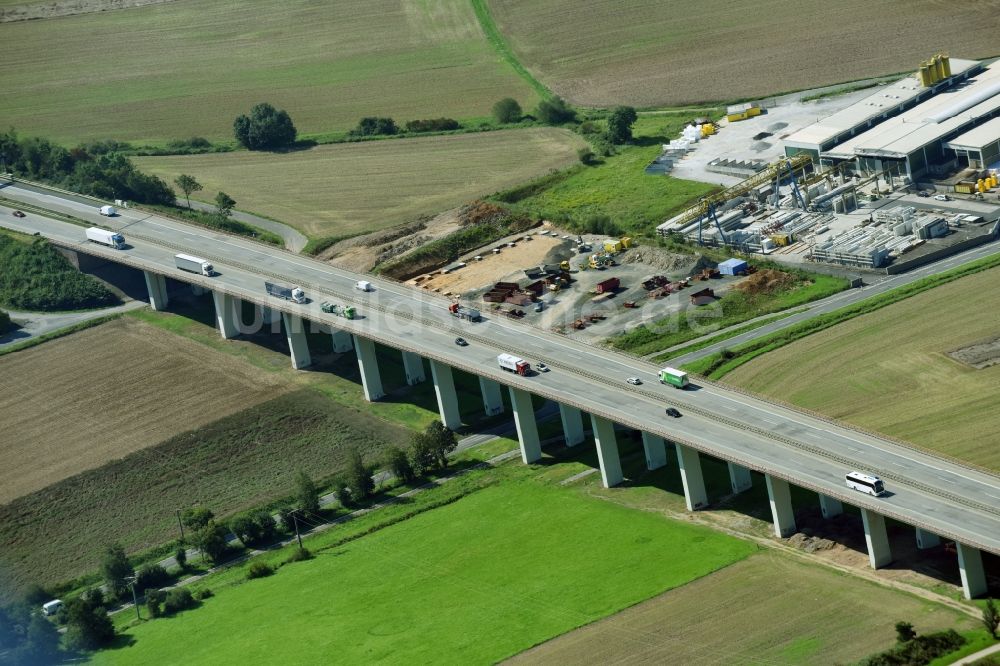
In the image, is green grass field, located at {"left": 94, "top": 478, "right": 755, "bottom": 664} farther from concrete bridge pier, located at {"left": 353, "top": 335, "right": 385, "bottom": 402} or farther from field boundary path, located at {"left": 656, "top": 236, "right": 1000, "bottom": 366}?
field boundary path, located at {"left": 656, "top": 236, "right": 1000, "bottom": 366}

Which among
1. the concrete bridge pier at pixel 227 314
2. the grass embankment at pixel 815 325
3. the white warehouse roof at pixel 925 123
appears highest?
the white warehouse roof at pixel 925 123

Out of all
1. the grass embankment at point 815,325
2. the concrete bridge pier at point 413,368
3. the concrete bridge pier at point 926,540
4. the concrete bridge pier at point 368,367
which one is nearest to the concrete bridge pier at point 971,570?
the concrete bridge pier at point 926,540

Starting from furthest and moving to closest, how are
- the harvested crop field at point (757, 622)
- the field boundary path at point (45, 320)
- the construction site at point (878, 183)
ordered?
1. the field boundary path at point (45, 320)
2. the construction site at point (878, 183)
3. the harvested crop field at point (757, 622)

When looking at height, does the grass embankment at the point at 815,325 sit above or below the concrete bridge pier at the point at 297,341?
below

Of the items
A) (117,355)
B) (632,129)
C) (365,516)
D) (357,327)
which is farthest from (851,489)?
(632,129)

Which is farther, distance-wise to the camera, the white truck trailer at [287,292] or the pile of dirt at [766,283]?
the white truck trailer at [287,292]

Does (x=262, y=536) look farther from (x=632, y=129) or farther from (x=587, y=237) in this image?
(x=632, y=129)

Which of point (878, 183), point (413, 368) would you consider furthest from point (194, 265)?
point (878, 183)

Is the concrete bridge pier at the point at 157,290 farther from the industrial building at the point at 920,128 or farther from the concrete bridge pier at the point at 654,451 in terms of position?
the industrial building at the point at 920,128
